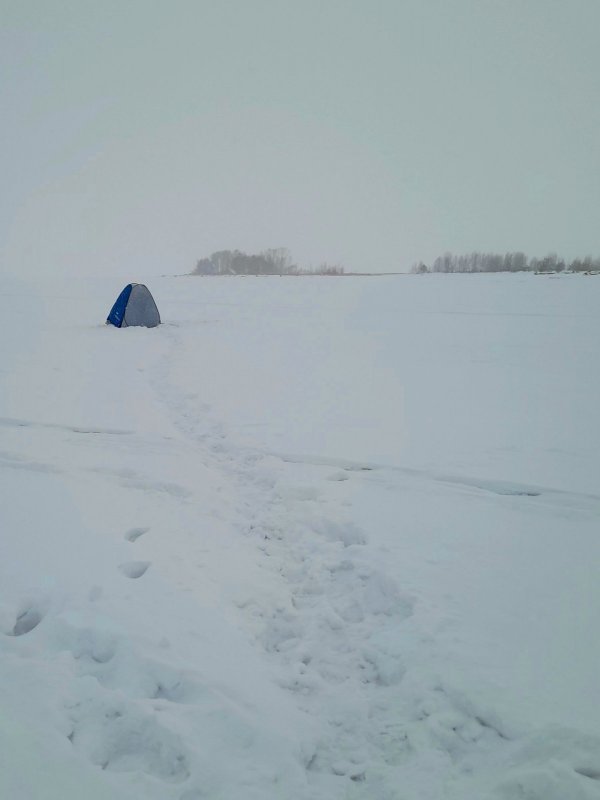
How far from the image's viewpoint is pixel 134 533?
12.0 ft

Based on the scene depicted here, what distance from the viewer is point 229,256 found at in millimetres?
59281

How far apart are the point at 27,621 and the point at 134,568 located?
0.72m

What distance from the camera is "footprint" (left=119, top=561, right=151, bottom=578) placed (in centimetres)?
313

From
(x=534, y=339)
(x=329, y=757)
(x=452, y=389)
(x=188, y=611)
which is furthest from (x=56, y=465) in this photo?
(x=534, y=339)

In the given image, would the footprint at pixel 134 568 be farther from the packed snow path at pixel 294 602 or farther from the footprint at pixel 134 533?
the footprint at pixel 134 533

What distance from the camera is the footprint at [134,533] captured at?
3.57 m

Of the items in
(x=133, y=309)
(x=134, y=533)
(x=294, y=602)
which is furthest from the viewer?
(x=133, y=309)

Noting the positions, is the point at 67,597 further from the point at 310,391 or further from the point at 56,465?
the point at 310,391

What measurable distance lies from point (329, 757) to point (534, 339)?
15.2 meters

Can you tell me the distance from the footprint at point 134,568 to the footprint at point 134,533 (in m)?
0.36

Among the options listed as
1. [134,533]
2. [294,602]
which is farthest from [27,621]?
[294,602]

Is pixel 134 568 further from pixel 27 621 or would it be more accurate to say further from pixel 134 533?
pixel 27 621

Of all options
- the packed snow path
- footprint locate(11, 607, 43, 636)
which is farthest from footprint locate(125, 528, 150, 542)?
footprint locate(11, 607, 43, 636)

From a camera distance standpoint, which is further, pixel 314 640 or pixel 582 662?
pixel 314 640
